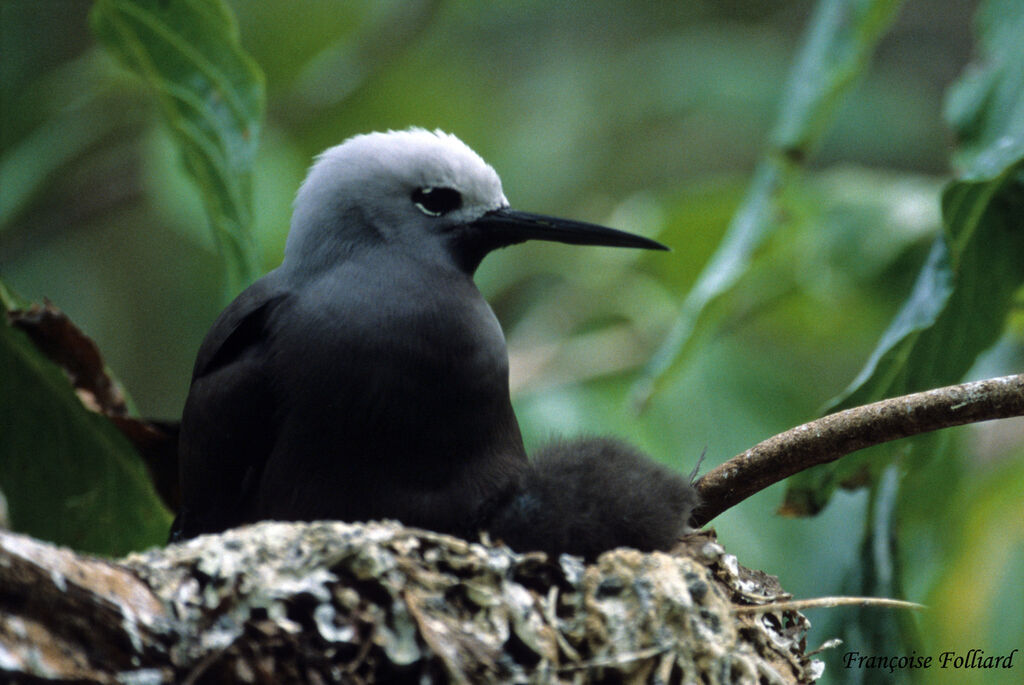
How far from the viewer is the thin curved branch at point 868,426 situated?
7.45ft

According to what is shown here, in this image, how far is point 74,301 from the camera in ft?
23.3

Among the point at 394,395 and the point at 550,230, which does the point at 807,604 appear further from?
the point at 550,230

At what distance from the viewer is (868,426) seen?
92.7 inches

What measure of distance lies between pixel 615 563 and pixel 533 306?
402 centimetres

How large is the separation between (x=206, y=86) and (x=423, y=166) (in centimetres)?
79

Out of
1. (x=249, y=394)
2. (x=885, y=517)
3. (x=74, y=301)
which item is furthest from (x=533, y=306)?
(x=249, y=394)

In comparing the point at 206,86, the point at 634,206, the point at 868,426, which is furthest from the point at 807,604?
the point at 634,206

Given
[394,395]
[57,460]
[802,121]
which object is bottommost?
[394,395]

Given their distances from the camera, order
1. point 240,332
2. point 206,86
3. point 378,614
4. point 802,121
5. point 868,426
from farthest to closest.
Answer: point 802,121 < point 206,86 < point 240,332 < point 868,426 < point 378,614

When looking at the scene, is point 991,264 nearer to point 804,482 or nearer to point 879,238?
point 804,482

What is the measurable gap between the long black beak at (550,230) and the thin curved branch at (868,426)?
2.39 feet

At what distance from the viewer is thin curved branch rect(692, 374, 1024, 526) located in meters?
2.27

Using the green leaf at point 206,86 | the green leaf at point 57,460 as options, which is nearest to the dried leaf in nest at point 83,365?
the green leaf at point 57,460

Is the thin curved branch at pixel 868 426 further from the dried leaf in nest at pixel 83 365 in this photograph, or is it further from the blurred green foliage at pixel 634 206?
the dried leaf in nest at pixel 83 365
